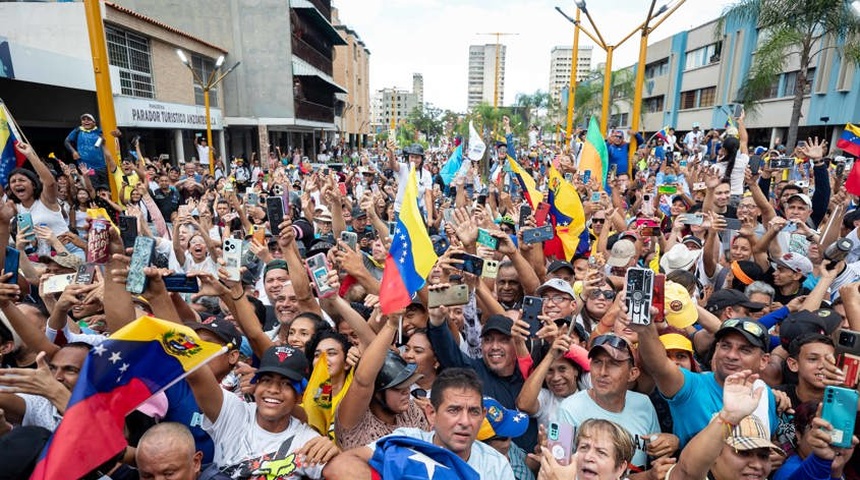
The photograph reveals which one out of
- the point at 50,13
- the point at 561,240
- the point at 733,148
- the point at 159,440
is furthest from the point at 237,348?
the point at 50,13

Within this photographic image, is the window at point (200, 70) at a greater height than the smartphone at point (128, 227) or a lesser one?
greater

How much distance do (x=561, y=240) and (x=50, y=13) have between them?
18051 millimetres

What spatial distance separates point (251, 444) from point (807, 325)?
3756 mm

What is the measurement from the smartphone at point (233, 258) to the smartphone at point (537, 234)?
8.58 ft

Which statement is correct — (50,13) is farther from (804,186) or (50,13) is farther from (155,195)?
(804,186)

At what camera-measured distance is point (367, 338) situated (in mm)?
3357

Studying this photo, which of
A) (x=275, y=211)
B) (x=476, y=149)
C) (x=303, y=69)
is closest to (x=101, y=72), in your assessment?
(x=275, y=211)

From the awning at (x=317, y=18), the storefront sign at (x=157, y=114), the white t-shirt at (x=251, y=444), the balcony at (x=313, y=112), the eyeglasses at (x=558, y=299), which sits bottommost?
the white t-shirt at (x=251, y=444)

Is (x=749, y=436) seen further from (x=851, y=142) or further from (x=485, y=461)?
(x=851, y=142)

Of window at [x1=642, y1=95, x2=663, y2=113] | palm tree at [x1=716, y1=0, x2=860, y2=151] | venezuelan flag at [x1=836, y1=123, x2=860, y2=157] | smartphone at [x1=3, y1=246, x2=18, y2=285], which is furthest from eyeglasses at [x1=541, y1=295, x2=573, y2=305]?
window at [x1=642, y1=95, x2=663, y2=113]

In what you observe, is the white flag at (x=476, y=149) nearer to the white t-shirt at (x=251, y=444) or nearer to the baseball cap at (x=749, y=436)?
the white t-shirt at (x=251, y=444)

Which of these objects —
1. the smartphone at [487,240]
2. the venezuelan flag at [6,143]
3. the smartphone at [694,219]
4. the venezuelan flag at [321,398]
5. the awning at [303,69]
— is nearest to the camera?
the venezuelan flag at [321,398]

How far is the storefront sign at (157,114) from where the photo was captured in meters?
16.2

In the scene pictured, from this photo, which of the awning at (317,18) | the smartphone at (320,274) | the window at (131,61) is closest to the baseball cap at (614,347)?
the smartphone at (320,274)
